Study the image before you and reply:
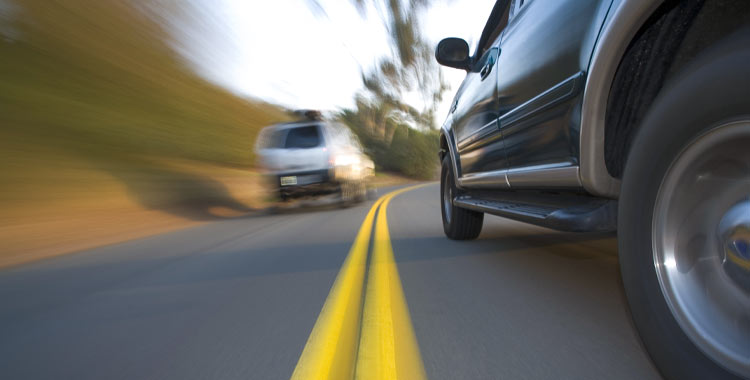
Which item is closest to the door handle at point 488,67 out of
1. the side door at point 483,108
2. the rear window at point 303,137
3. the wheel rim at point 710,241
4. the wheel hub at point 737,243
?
the side door at point 483,108

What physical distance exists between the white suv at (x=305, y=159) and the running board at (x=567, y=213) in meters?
7.32

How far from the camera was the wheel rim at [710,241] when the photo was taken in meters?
1.25

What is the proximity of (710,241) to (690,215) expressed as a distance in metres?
0.09

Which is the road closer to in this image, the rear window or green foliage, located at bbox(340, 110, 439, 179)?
the rear window

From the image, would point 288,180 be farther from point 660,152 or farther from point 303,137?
point 660,152

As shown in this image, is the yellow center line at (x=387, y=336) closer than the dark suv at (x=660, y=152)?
No

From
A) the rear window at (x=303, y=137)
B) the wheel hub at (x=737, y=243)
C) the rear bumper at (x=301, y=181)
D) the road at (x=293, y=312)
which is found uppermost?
the rear window at (x=303, y=137)

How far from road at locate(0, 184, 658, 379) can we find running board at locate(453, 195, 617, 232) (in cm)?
46

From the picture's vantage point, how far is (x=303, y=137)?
1037 centimetres

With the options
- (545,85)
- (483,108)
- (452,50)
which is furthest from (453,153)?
(545,85)

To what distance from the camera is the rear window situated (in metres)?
10.3

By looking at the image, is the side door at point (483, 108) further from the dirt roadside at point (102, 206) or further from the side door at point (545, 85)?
the dirt roadside at point (102, 206)

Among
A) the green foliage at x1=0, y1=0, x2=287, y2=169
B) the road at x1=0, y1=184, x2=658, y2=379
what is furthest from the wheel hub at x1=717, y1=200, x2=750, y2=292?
the green foliage at x1=0, y1=0, x2=287, y2=169

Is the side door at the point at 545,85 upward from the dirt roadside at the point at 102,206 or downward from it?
upward
